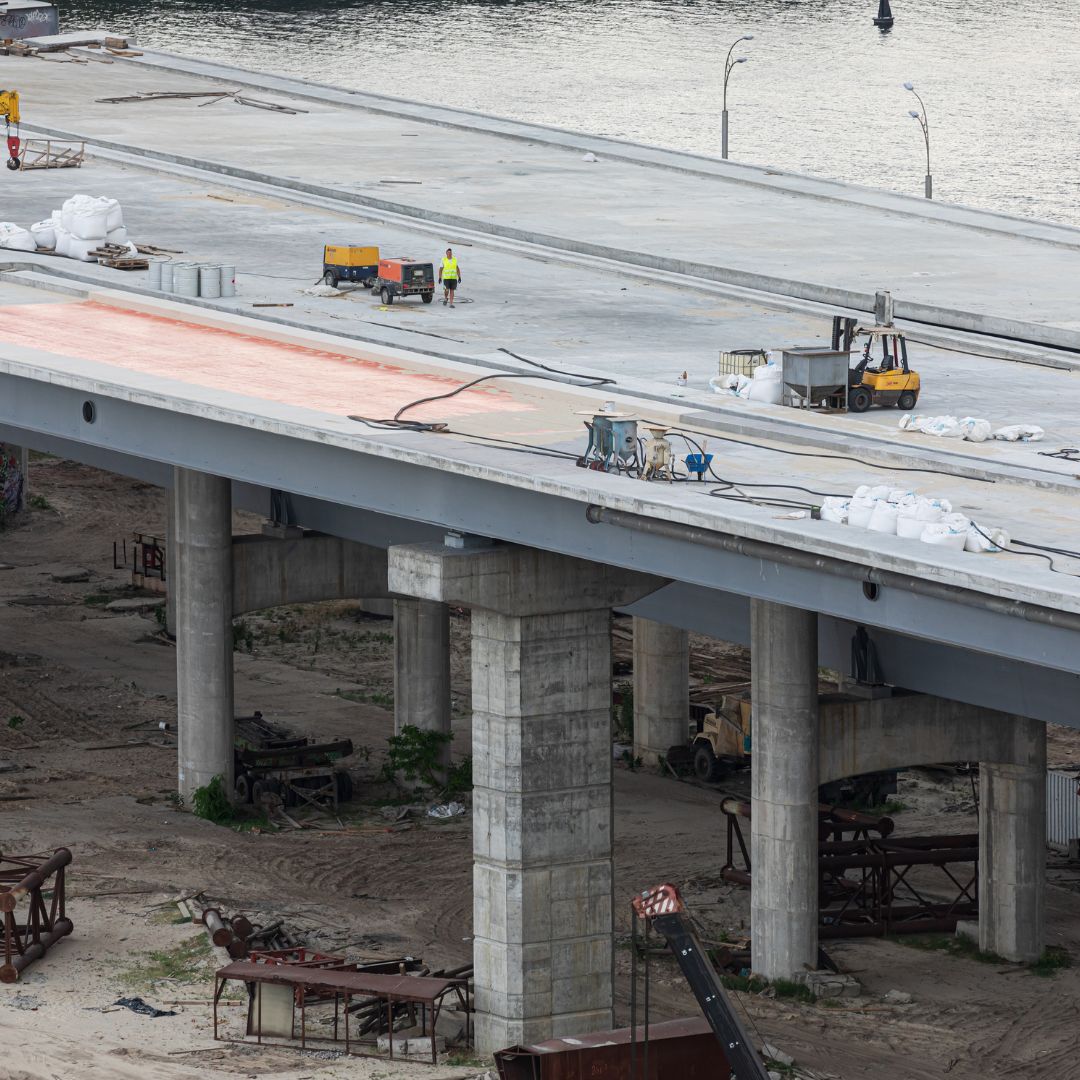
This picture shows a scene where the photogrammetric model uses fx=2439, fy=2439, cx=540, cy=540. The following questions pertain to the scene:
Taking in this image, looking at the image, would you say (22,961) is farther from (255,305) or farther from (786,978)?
(255,305)

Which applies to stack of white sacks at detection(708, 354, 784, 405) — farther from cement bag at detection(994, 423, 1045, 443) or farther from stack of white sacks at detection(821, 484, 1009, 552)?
stack of white sacks at detection(821, 484, 1009, 552)

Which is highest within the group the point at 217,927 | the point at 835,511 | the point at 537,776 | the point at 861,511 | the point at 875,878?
the point at 861,511

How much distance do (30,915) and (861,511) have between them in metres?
16.6

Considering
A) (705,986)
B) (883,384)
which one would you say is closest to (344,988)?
(705,986)

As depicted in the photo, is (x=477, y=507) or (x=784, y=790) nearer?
(x=477, y=507)

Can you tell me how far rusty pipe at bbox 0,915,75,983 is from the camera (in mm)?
38312

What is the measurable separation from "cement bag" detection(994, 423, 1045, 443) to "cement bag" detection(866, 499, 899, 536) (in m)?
10.7

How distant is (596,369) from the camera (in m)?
46.1

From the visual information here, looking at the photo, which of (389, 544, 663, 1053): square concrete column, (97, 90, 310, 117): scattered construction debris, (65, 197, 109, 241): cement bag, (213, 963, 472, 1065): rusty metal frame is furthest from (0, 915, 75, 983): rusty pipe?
(97, 90, 310, 117): scattered construction debris

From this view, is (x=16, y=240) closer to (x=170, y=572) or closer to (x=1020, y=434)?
(x=170, y=572)

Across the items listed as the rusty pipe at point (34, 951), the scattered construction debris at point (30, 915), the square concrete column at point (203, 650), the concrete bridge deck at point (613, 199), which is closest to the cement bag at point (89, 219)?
the square concrete column at point (203, 650)

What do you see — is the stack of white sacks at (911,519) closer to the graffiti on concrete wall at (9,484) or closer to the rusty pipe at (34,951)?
the rusty pipe at (34,951)

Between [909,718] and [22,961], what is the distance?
1481cm

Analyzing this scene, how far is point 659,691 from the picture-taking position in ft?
176
